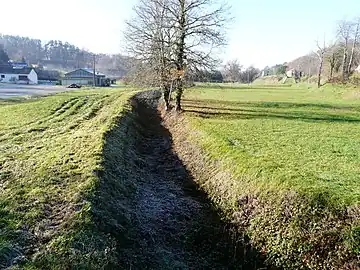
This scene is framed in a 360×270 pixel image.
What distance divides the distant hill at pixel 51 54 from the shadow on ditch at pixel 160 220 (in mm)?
150972

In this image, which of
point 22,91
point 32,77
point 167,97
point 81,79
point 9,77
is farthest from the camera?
point 32,77

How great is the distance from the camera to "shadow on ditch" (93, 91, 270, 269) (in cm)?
807

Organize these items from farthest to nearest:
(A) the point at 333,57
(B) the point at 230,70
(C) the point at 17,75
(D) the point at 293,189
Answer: (C) the point at 17,75, (A) the point at 333,57, (B) the point at 230,70, (D) the point at 293,189

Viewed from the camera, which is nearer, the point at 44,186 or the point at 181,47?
the point at 44,186

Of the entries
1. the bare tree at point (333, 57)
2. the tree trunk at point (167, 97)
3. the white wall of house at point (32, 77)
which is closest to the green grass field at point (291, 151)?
the tree trunk at point (167, 97)

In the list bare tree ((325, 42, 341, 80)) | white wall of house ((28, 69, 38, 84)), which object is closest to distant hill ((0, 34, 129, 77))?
white wall of house ((28, 69, 38, 84))

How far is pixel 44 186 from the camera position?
9.84 m

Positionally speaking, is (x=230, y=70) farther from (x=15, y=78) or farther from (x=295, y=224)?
(x=15, y=78)

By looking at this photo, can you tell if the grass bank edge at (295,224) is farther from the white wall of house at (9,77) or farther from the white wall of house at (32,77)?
the white wall of house at (32,77)

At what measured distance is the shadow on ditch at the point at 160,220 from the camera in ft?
26.5

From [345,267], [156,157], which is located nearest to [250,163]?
[345,267]

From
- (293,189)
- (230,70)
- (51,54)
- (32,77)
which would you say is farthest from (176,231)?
(51,54)

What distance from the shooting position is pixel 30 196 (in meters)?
9.12

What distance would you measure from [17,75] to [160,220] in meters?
99.4
